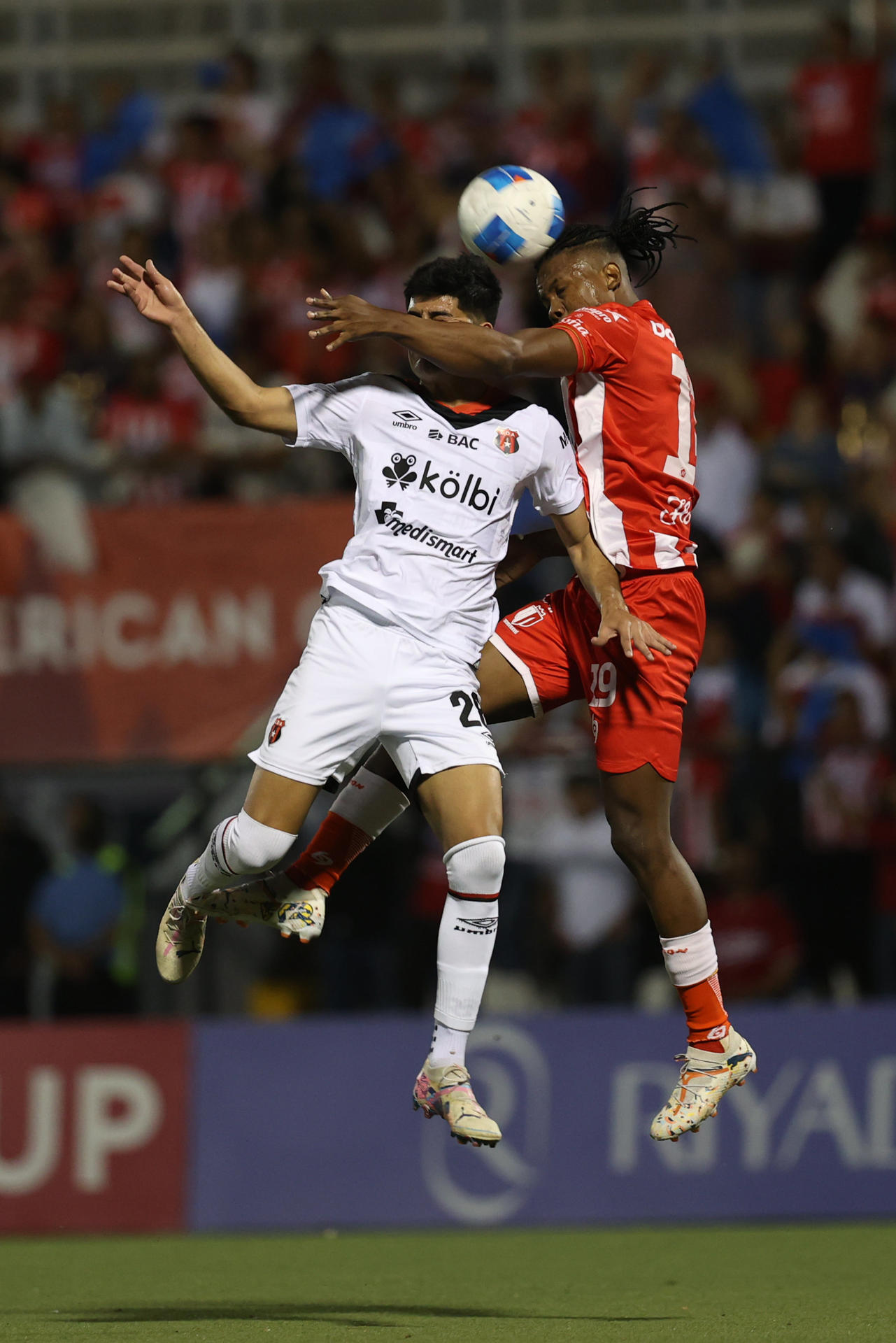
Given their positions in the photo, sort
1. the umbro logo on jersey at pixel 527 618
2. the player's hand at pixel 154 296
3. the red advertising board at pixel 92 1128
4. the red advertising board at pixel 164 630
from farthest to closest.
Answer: the red advertising board at pixel 164 630, the red advertising board at pixel 92 1128, the umbro logo on jersey at pixel 527 618, the player's hand at pixel 154 296

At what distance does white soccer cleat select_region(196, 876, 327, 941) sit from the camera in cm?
700

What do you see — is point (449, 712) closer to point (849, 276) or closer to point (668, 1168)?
point (668, 1168)

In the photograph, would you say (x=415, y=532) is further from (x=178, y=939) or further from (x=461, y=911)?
(x=178, y=939)

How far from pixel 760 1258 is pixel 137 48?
11.7 meters

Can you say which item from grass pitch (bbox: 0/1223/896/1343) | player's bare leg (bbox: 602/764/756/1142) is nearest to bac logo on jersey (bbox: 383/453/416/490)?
player's bare leg (bbox: 602/764/756/1142)

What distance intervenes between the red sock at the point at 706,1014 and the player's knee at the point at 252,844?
1.50 metres

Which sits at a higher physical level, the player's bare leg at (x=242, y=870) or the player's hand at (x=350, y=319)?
the player's hand at (x=350, y=319)

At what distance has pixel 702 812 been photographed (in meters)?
10.9

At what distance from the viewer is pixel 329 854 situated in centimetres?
718

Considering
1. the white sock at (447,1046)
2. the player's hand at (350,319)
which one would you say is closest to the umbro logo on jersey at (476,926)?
the white sock at (447,1046)

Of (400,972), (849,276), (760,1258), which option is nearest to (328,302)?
(760,1258)

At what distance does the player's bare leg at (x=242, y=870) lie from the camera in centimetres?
664

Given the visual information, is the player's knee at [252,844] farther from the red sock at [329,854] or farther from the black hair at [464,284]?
the black hair at [464,284]

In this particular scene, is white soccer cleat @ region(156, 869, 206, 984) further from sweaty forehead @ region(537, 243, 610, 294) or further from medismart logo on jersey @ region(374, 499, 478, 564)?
sweaty forehead @ region(537, 243, 610, 294)
